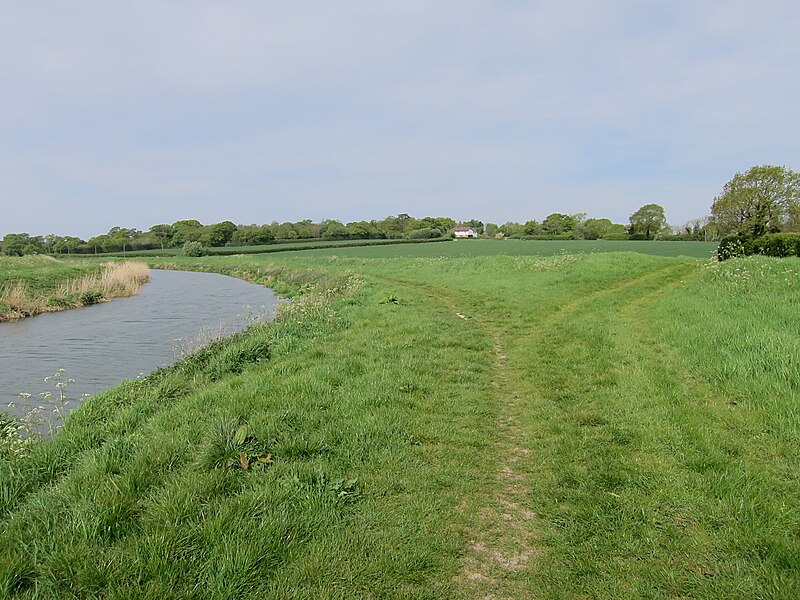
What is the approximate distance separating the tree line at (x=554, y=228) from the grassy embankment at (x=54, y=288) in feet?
171

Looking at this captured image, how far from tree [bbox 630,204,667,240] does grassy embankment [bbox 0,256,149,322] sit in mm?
104411

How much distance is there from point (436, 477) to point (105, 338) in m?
17.6

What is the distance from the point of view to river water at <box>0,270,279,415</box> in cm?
1223

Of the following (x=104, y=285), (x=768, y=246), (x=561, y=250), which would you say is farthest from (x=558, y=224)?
(x=104, y=285)

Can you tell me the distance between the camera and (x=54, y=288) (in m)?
28.9

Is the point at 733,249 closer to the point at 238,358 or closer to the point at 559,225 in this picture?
the point at 238,358

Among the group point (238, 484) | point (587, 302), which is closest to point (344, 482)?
point (238, 484)

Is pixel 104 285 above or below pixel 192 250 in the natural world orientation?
below

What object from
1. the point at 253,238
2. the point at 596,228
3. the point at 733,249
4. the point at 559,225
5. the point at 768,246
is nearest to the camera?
the point at 768,246

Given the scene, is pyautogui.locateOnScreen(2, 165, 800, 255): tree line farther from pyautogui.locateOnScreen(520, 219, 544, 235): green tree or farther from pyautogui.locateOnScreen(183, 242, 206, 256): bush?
pyautogui.locateOnScreen(183, 242, 206, 256): bush

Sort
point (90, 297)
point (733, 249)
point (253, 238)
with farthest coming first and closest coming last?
point (253, 238) → point (90, 297) → point (733, 249)

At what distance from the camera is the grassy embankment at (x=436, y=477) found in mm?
3350

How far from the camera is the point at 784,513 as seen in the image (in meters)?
3.83

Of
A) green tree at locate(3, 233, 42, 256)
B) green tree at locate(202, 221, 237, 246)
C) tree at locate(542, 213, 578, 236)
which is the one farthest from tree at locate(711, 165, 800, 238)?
green tree at locate(3, 233, 42, 256)
